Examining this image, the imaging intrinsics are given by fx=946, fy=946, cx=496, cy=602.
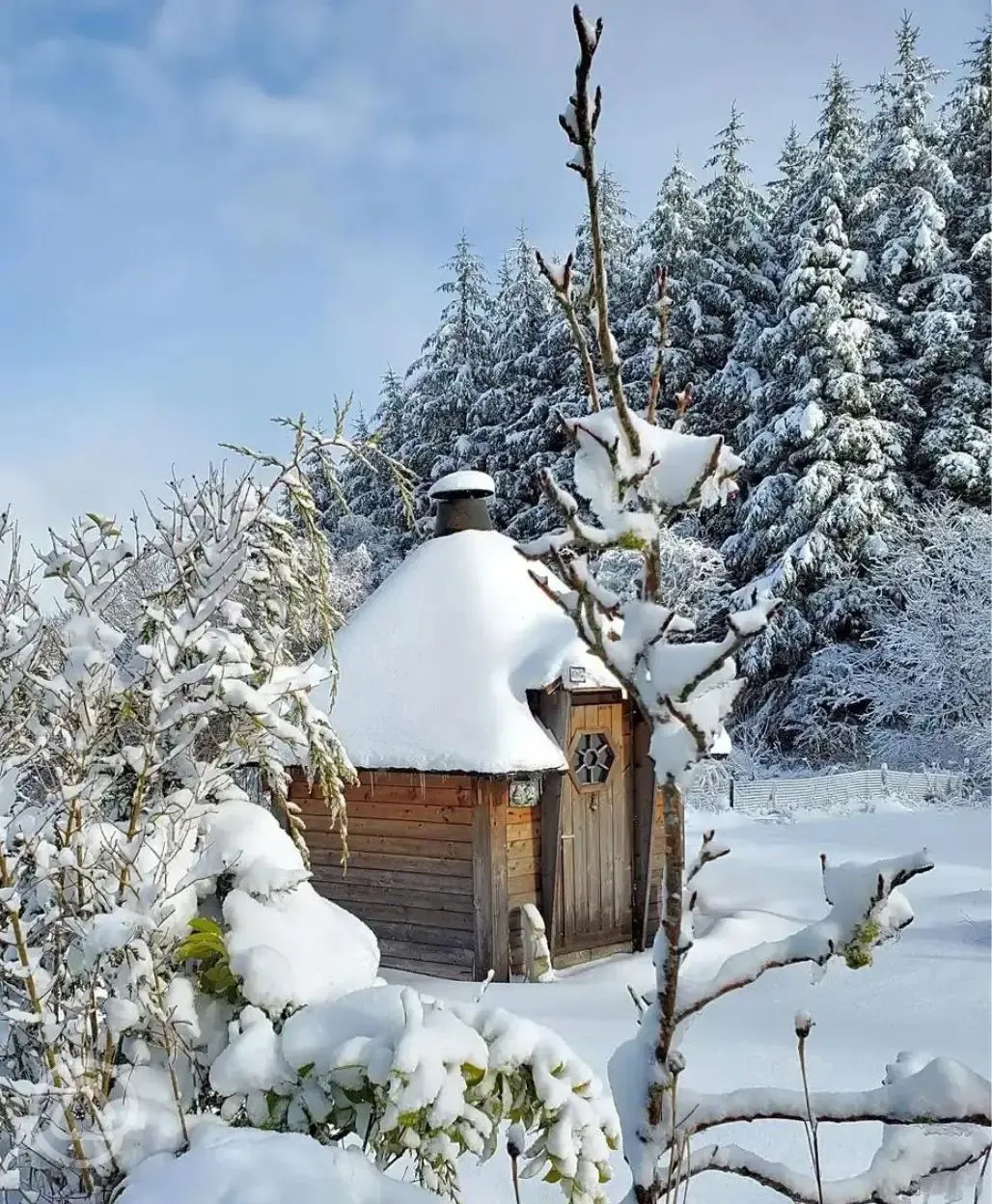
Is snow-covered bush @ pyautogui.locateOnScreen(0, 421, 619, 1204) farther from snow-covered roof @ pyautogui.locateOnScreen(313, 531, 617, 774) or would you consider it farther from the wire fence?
the wire fence

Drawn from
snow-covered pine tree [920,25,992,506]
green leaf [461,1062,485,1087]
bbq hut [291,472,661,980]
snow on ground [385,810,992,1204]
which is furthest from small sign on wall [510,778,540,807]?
snow-covered pine tree [920,25,992,506]

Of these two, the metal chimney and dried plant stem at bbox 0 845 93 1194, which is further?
the metal chimney

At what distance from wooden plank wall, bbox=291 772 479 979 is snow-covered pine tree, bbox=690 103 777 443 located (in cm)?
1620

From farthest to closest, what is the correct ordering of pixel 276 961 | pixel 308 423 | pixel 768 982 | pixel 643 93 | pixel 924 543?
1. pixel 924 543
2. pixel 768 982
3. pixel 308 423
4. pixel 276 961
5. pixel 643 93

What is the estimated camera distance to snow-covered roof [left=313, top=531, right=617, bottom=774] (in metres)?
7.86

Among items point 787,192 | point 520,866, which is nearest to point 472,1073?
point 520,866

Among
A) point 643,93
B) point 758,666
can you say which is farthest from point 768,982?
point 758,666

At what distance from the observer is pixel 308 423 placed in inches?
148

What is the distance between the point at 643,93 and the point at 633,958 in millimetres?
7725

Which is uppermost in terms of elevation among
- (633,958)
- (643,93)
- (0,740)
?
(643,93)

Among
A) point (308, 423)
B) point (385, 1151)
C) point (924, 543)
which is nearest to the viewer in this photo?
point (385, 1151)

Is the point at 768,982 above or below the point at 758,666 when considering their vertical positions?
below

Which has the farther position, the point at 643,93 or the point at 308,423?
the point at 308,423

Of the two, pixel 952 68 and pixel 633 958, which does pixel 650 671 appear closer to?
pixel 633 958
